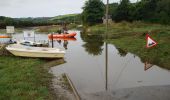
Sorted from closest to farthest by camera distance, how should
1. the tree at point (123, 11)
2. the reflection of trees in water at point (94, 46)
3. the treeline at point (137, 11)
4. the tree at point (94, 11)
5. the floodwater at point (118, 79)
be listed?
the floodwater at point (118, 79), the reflection of trees in water at point (94, 46), the treeline at point (137, 11), the tree at point (123, 11), the tree at point (94, 11)

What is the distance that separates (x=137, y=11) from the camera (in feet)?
208

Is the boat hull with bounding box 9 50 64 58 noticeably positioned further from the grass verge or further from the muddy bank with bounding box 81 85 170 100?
the muddy bank with bounding box 81 85 170 100

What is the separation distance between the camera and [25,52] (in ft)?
71.1

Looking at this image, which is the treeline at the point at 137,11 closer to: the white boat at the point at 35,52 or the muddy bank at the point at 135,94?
the white boat at the point at 35,52

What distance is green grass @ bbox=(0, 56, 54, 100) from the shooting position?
1138 centimetres

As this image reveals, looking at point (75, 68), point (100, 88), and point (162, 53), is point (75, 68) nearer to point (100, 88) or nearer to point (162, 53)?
point (100, 88)

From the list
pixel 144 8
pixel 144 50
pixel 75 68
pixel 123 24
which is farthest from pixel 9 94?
pixel 144 8

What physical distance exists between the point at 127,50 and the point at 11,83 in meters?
15.8

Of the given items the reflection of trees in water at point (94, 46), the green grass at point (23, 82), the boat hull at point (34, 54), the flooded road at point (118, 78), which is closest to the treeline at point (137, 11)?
the reflection of trees in water at point (94, 46)

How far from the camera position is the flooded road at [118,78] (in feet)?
38.9

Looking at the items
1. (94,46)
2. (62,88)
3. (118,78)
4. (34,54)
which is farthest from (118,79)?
(94,46)

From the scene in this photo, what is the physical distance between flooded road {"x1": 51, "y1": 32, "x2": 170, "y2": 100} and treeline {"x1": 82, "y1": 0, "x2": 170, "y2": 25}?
126 ft

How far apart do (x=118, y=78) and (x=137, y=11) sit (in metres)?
50.3

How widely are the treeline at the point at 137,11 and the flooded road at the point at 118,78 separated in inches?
1517
